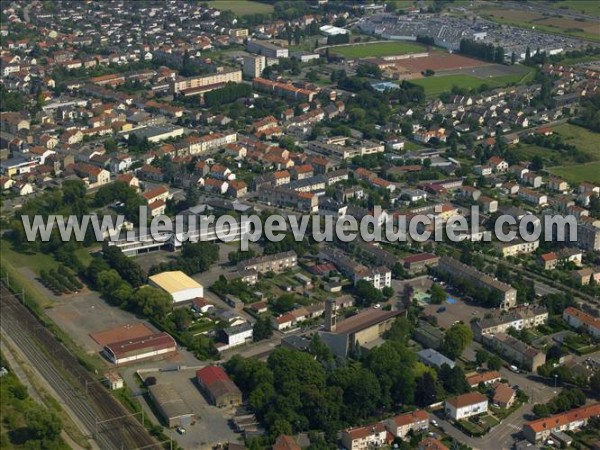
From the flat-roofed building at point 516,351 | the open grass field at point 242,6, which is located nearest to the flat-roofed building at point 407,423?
the flat-roofed building at point 516,351

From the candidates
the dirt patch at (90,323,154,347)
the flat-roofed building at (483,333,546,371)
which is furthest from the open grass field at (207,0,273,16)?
the flat-roofed building at (483,333,546,371)

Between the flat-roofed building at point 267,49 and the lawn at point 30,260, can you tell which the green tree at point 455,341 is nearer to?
the lawn at point 30,260

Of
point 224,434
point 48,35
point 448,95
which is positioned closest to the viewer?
point 224,434

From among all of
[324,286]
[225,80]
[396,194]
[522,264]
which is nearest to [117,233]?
[324,286]

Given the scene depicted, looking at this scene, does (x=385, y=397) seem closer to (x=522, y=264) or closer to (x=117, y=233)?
(x=522, y=264)

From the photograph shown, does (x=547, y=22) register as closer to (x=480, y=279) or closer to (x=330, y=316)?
(x=480, y=279)

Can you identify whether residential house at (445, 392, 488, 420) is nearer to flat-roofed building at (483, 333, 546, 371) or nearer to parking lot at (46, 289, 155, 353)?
flat-roofed building at (483, 333, 546, 371)

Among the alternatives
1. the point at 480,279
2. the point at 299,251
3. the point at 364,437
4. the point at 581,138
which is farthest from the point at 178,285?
the point at 581,138
